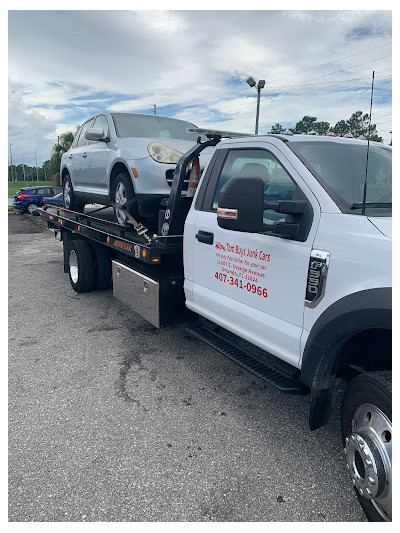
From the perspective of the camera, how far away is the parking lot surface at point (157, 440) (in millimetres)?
2465

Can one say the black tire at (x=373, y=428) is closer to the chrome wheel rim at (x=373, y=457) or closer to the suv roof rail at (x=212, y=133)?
the chrome wheel rim at (x=373, y=457)

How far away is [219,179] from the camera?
11.8 feet

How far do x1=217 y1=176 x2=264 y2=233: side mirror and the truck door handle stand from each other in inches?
37.7

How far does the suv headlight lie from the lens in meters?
4.86

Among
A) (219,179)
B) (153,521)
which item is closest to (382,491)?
(153,521)

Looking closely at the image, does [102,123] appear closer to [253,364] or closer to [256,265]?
[256,265]

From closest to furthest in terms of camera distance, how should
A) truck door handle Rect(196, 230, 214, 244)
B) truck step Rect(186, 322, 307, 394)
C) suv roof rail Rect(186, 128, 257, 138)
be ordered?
truck step Rect(186, 322, 307, 394), truck door handle Rect(196, 230, 214, 244), suv roof rail Rect(186, 128, 257, 138)

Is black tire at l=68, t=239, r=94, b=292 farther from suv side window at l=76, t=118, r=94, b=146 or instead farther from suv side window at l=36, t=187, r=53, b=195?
suv side window at l=36, t=187, r=53, b=195

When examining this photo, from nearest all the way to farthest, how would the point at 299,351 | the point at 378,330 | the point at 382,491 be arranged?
the point at 382,491, the point at 378,330, the point at 299,351

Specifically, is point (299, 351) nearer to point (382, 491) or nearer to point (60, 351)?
point (382, 491)

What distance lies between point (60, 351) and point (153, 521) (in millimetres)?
2571

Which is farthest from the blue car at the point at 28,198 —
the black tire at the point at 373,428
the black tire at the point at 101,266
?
the black tire at the point at 373,428

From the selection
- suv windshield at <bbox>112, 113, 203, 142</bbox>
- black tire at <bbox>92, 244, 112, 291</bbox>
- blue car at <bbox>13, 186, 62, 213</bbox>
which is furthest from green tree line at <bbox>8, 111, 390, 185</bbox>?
blue car at <bbox>13, 186, 62, 213</bbox>

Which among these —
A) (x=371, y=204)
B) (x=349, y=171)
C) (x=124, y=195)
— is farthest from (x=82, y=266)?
(x=371, y=204)
